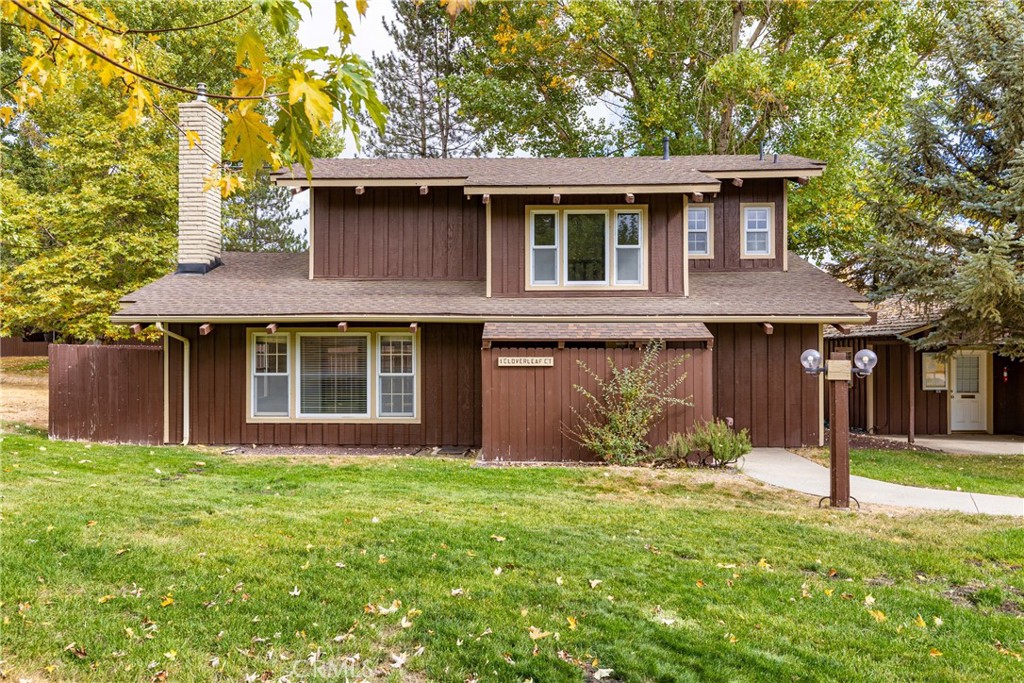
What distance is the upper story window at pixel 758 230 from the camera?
42.8 feet

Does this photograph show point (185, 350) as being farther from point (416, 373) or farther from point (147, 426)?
point (416, 373)

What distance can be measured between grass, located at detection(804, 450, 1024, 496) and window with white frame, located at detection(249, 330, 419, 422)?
736 centimetres

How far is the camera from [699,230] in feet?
43.2

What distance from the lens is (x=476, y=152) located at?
26.2 meters

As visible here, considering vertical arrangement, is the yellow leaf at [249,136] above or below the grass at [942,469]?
above

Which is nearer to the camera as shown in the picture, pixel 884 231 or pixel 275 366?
pixel 275 366

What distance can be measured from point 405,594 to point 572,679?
140 cm

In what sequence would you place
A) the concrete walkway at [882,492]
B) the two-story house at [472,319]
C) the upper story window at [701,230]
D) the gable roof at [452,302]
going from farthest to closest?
1. the upper story window at [701,230]
2. the two-story house at [472,319]
3. the gable roof at [452,302]
4. the concrete walkway at [882,492]

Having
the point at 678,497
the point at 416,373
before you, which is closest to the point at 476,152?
the point at 416,373

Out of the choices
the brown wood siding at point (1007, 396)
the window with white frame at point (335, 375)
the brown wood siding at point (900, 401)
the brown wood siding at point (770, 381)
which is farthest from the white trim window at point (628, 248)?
the brown wood siding at point (1007, 396)

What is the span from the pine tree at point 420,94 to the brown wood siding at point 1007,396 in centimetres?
1940

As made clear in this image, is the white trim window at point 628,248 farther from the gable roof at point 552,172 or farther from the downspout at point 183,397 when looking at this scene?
the downspout at point 183,397

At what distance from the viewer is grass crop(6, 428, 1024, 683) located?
3316mm

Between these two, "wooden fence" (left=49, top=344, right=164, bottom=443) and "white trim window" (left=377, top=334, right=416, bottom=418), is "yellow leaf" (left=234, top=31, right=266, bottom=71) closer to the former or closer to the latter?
"white trim window" (left=377, top=334, right=416, bottom=418)
